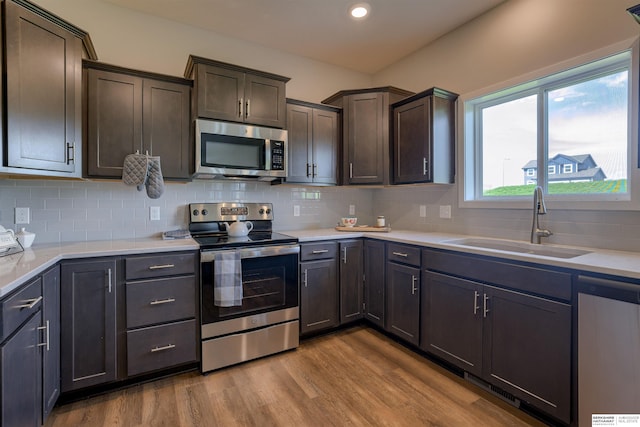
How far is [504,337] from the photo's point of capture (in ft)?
5.90

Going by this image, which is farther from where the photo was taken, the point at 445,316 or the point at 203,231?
the point at 203,231

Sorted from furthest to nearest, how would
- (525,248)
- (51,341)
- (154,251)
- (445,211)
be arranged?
(445,211) → (525,248) → (154,251) → (51,341)

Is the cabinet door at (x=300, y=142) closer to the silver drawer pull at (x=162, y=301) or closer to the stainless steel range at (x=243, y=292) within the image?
the stainless steel range at (x=243, y=292)

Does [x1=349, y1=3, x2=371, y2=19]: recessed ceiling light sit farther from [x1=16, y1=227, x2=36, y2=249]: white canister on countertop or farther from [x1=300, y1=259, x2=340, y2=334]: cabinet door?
[x1=16, y1=227, x2=36, y2=249]: white canister on countertop

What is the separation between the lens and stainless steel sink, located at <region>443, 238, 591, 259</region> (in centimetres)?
193

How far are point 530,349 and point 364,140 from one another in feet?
7.20

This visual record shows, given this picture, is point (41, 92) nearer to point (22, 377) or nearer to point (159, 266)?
point (159, 266)

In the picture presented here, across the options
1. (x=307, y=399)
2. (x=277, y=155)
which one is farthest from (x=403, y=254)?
(x=277, y=155)

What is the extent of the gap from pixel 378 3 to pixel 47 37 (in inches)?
91.0

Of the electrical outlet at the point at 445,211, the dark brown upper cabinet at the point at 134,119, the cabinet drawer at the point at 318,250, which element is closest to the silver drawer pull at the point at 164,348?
the cabinet drawer at the point at 318,250

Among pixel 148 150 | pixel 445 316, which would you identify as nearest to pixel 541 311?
pixel 445 316

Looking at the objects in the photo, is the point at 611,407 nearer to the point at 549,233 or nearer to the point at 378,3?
the point at 549,233

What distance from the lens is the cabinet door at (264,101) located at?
8.42ft

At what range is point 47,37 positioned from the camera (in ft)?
5.89
